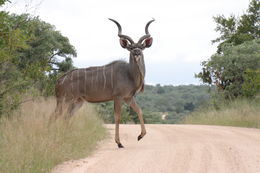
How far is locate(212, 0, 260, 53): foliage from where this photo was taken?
81.0 ft

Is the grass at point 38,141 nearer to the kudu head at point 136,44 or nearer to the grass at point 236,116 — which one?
the kudu head at point 136,44

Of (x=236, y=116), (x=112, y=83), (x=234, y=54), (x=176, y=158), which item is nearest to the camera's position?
(x=176, y=158)

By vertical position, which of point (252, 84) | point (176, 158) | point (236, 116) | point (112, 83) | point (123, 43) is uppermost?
point (123, 43)

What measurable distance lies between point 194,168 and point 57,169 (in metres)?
2.00

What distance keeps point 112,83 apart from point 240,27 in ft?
52.5

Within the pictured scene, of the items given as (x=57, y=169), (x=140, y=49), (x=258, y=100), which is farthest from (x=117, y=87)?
(x=258, y=100)

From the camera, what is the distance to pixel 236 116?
17.4 m

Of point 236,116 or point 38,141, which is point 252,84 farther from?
point 38,141

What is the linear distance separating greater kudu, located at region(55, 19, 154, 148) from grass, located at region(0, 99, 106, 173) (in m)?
0.57

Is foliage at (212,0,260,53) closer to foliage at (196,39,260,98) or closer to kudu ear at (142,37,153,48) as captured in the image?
foliage at (196,39,260,98)

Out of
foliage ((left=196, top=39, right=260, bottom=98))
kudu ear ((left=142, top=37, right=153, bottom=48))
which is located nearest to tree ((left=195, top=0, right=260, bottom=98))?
foliage ((left=196, top=39, right=260, bottom=98))

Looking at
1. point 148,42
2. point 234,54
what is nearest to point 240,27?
point 234,54

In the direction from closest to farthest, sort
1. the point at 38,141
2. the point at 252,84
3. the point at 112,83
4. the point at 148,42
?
the point at 38,141, the point at 148,42, the point at 112,83, the point at 252,84

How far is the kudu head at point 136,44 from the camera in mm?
10172
